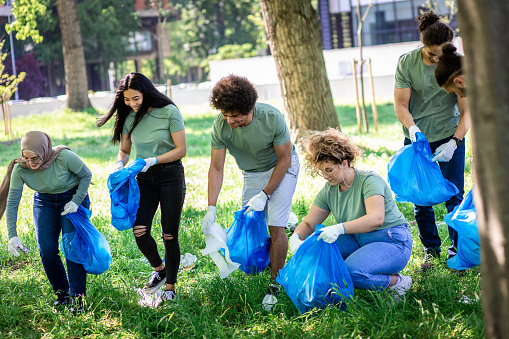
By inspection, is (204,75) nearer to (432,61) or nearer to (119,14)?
(119,14)

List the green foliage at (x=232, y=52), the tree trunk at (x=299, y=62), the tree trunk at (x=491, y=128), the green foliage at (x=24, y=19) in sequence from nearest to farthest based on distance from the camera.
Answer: the tree trunk at (x=491, y=128)
the tree trunk at (x=299, y=62)
the green foliage at (x=24, y=19)
the green foliage at (x=232, y=52)

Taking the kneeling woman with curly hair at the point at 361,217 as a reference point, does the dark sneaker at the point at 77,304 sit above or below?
below

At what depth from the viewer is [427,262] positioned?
3.53 m

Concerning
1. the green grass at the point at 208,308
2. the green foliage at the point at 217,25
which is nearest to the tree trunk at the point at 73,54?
the green grass at the point at 208,308

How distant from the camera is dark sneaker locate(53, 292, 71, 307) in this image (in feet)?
11.2

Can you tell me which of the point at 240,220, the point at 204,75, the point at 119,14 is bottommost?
the point at 240,220

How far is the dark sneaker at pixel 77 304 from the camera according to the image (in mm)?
3278

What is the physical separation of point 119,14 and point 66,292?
1283 inches

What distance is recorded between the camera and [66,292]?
3.50 meters

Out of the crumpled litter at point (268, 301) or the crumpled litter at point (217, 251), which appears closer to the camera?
the crumpled litter at point (268, 301)

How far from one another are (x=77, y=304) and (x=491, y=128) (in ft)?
8.44

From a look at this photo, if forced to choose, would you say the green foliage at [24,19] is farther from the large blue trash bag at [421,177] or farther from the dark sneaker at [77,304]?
the large blue trash bag at [421,177]

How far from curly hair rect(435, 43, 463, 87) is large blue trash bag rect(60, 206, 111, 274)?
2.26 metres

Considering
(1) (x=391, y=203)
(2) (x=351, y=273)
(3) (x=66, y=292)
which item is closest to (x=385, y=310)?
(2) (x=351, y=273)
